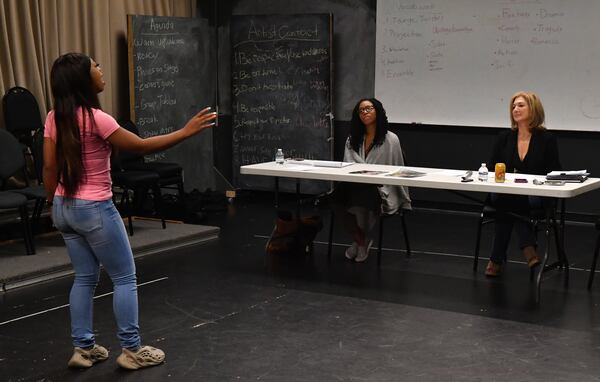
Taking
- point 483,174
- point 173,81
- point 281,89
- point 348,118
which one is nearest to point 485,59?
point 348,118

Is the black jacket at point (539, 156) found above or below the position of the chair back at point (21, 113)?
below

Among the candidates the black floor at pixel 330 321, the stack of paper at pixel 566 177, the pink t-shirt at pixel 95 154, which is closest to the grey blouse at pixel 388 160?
the black floor at pixel 330 321

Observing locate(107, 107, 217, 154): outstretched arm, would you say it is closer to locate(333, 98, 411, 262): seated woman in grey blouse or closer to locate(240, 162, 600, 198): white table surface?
locate(240, 162, 600, 198): white table surface

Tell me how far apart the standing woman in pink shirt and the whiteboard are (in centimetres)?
456

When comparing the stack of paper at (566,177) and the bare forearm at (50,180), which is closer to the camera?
the bare forearm at (50,180)

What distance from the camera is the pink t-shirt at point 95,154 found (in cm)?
357

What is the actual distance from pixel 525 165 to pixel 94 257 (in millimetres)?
2917

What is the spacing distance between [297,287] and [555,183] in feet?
5.36

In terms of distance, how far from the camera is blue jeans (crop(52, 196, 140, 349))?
3.61 metres

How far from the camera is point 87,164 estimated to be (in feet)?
11.8

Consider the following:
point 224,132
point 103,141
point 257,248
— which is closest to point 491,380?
point 103,141

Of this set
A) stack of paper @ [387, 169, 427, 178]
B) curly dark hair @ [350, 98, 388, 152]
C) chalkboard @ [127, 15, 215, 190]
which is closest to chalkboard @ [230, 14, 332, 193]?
chalkboard @ [127, 15, 215, 190]

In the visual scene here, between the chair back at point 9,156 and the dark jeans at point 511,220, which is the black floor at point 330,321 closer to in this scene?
the dark jeans at point 511,220

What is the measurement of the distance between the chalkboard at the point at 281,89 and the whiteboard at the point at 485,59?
62cm
